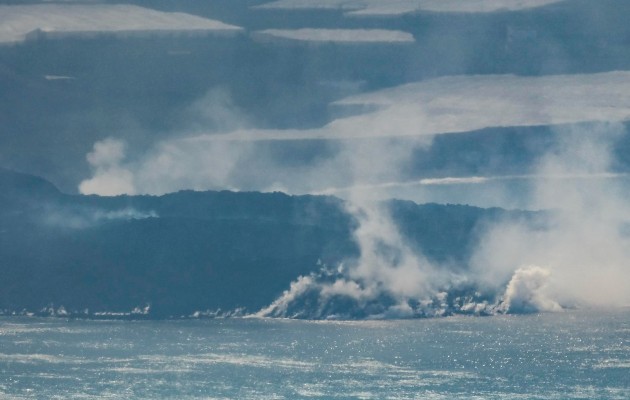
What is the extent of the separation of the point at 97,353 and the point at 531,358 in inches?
1936

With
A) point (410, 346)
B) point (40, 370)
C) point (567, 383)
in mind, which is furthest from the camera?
point (410, 346)

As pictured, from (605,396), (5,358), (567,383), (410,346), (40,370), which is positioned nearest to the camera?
(605,396)

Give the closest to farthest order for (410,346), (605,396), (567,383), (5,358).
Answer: (605,396), (567,383), (5,358), (410,346)

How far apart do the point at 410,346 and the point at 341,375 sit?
3503 centimetres

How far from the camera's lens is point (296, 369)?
553 ft

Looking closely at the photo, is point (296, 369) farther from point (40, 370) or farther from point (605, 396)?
point (605, 396)

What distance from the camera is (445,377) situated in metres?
161

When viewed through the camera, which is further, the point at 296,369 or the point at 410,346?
the point at 410,346

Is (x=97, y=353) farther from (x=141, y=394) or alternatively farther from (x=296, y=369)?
(x=141, y=394)

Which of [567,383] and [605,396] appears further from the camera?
[567,383]

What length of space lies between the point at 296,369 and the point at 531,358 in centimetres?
2816

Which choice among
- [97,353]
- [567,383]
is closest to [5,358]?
[97,353]

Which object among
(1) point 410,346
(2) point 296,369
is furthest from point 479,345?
(2) point 296,369

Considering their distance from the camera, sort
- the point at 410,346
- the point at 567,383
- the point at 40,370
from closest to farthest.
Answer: the point at 567,383, the point at 40,370, the point at 410,346
